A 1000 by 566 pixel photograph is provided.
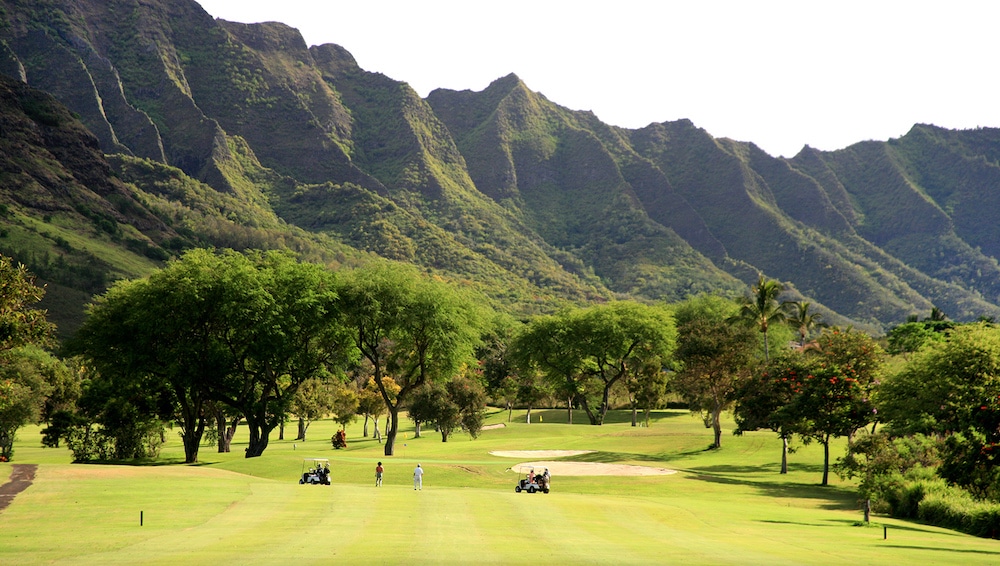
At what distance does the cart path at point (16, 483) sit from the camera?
31109mm

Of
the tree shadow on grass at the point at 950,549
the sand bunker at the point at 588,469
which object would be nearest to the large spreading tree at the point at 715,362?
the sand bunker at the point at 588,469

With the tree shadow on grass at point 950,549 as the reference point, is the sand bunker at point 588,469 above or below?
below

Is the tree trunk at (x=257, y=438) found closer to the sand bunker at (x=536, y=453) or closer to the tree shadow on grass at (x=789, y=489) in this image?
the sand bunker at (x=536, y=453)

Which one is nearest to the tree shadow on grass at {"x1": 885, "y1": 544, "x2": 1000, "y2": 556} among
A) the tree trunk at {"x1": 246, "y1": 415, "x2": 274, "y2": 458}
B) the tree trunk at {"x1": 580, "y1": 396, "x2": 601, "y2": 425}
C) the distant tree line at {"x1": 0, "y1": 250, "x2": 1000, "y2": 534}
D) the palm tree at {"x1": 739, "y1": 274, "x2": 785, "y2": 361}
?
the distant tree line at {"x1": 0, "y1": 250, "x2": 1000, "y2": 534}

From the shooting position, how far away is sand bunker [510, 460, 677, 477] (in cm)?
5066

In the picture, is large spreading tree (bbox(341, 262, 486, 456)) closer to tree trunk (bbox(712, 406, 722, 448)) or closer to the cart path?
tree trunk (bbox(712, 406, 722, 448))

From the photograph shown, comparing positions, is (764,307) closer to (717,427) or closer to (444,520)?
(717,427)

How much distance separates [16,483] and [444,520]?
2128 centimetres

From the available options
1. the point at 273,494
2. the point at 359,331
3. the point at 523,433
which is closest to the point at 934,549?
the point at 273,494

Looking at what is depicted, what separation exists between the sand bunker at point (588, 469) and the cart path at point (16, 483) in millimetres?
27022

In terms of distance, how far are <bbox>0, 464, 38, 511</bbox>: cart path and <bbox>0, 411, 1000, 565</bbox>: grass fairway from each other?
44 cm

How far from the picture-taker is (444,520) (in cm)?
2912

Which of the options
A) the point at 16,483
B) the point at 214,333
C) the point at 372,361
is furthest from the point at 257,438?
the point at 16,483

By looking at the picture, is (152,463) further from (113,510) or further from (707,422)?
(707,422)
